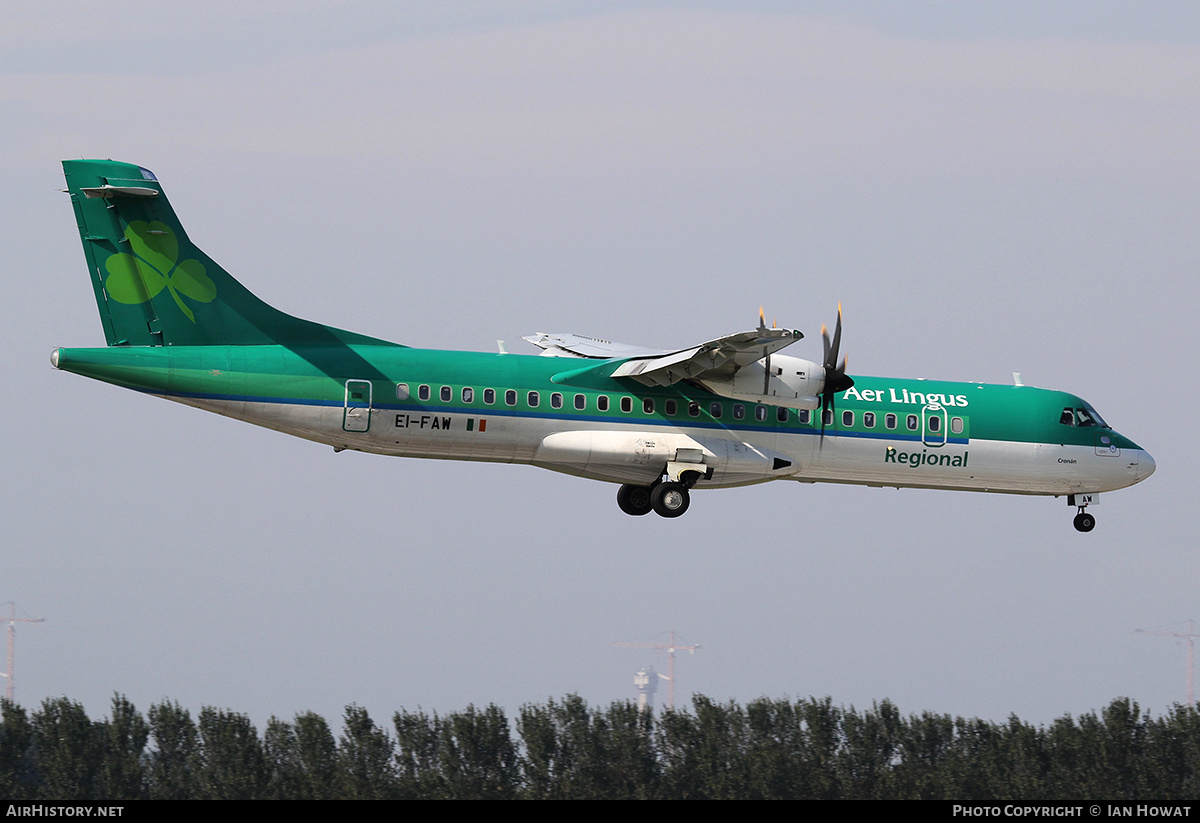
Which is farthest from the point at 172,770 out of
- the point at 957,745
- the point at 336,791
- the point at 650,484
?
the point at 650,484

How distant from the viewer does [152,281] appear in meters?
36.1

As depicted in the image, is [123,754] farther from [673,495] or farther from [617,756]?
[673,495]

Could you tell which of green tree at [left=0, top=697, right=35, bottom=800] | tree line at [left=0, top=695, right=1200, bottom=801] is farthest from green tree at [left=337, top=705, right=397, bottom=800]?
green tree at [left=0, top=697, right=35, bottom=800]

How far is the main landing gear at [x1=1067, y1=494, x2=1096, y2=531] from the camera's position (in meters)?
41.6

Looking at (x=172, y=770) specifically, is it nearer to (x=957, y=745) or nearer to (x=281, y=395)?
(x=957, y=745)

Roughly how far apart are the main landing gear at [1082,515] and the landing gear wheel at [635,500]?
11390 millimetres

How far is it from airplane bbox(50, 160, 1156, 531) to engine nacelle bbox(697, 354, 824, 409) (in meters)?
0.03

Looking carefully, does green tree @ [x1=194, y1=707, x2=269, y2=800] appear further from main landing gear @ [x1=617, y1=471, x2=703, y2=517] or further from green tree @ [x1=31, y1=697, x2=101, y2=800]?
main landing gear @ [x1=617, y1=471, x2=703, y2=517]

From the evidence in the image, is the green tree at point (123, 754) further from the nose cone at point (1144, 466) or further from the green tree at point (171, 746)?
the nose cone at point (1144, 466)

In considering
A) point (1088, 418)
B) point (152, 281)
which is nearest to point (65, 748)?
point (152, 281)

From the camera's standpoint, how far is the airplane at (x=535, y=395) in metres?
35.4

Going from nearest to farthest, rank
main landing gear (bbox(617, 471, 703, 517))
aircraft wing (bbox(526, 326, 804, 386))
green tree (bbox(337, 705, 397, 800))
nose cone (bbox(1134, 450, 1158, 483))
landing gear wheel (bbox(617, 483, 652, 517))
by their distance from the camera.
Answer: aircraft wing (bbox(526, 326, 804, 386)) < main landing gear (bbox(617, 471, 703, 517)) < landing gear wheel (bbox(617, 483, 652, 517)) < nose cone (bbox(1134, 450, 1158, 483)) < green tree (bbox(337, 705, 397, 800))

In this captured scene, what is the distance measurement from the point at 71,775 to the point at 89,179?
4684 cm

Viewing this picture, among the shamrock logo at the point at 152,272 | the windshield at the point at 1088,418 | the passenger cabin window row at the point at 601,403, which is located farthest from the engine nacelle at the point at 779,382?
the shamrock logo at the point at 152,272
